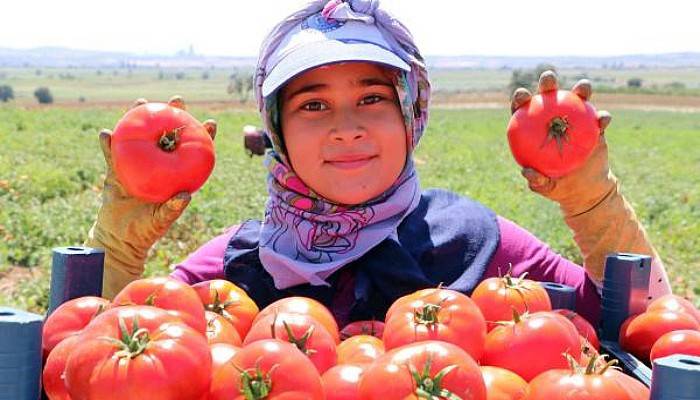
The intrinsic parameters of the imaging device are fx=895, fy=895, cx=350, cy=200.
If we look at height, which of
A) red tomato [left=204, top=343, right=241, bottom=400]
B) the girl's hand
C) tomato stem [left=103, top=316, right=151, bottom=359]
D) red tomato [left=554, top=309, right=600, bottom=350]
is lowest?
red tomato [left=554, top=309, right=600, bottom=350]

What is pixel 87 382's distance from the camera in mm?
1314

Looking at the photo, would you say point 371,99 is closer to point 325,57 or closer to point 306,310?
point 325,57

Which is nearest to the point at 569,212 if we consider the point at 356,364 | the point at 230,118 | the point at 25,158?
the point at 356,364

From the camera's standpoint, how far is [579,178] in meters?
2.32

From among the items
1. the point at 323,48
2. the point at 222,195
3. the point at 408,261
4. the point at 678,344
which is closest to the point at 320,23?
the point at 323,48

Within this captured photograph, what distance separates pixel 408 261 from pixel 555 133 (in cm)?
56

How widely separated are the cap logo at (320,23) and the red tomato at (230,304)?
84 centimetres

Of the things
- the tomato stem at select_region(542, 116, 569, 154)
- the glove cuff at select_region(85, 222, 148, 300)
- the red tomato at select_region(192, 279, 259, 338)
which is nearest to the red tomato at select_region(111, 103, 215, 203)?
the glove cuff at select_region(85, 222, 148, 300)

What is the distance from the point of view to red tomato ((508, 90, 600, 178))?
2.29m

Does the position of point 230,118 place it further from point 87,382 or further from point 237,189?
point 87,382

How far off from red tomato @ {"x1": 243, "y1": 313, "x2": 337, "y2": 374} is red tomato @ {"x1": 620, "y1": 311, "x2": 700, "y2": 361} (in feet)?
2.55

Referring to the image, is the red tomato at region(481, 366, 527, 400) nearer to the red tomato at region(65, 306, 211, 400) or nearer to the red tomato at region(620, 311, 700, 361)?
the red tomato at region(65, 306, 211, 400)

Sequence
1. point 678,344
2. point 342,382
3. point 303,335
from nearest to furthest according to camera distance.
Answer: point 342,382
point 303,335
point 678,344

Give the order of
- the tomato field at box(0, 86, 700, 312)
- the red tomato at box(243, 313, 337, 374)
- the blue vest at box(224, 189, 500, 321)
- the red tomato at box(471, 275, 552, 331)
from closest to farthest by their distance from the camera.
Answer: the red tomato at box(243, 313, 337, 374) < the red tomato at box(471, 275, 552, 331) < the blue vest at box(224, 189, 500, 321) < the tomato field at box(0, 86, 700, 312)
